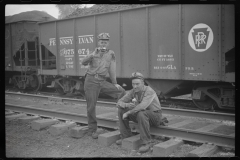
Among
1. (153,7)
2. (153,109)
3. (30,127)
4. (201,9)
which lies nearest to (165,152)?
(153,109)

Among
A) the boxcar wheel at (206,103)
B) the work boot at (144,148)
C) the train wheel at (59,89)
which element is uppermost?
the train wheel at (59,89)

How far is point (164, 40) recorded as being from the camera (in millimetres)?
8508

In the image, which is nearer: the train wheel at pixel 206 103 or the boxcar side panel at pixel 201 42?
the boxcar side panel at pixel 201 42

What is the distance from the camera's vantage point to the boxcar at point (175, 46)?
7.48 metres

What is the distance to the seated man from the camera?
15.0 ft

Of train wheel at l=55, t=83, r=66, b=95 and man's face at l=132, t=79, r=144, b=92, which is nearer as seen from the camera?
man's face at l=132, t=79, r=144, b=92

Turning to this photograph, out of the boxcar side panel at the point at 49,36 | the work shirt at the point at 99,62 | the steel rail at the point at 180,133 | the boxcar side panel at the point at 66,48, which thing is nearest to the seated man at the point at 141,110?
the steel rail at the point at 180,133

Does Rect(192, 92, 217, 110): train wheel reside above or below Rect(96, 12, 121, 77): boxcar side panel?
below

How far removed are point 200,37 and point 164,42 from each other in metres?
1.23

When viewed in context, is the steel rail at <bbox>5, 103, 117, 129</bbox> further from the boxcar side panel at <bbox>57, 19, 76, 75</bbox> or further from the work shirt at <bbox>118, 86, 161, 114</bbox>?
the boxcar side panel at <bbox>57, 19, 76, 75</bbox>

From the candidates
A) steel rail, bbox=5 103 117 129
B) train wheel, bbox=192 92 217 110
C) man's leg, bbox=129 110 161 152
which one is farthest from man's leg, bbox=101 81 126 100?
train wheel, bbox=192 92 217 110

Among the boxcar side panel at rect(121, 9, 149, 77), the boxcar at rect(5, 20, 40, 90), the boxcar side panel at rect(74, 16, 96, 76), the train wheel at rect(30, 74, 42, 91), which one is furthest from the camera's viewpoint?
the train wheel at rect(30, 74, 42, 91)

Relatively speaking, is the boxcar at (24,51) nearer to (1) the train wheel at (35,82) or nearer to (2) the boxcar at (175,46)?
(1) the train wheel at (35,82)
